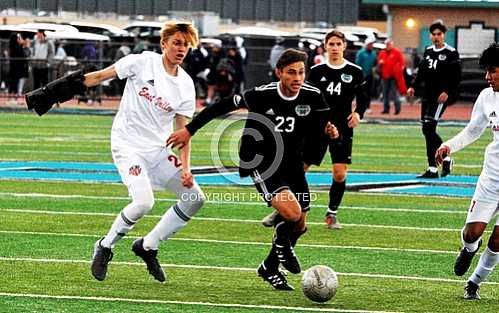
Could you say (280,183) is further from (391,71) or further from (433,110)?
(391,71)

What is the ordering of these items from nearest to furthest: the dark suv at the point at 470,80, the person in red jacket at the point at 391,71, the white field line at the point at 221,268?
the white field line at the point at 221,268
the person in red jacket at the point at 391,71
the dark suv at the point at 470,80

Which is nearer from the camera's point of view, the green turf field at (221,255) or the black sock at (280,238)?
the green turf field at (221,255)

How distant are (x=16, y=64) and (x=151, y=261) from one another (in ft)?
101

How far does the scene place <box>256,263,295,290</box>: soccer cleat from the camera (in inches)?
404

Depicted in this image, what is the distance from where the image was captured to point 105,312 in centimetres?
902

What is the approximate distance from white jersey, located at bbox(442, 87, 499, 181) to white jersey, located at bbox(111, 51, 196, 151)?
2.08 meters

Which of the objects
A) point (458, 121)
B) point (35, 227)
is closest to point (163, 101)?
point (35, 227)

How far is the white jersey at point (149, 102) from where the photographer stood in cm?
1044

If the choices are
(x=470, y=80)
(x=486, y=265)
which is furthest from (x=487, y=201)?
(x=470, y=80)

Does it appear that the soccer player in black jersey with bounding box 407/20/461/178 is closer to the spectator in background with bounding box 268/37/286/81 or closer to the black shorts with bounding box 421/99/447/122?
the black shorts with bounding box 421/99/447/122

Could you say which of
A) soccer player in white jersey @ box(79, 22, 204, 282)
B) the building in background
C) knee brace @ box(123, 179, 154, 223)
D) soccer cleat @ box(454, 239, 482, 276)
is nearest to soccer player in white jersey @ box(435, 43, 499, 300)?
soccer cleat @ box(454, 239, 482, 276)

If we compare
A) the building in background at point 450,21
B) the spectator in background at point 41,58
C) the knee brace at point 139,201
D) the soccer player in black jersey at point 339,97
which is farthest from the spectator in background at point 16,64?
the knee brace at point 139,201

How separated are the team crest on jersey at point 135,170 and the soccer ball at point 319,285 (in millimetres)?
1579

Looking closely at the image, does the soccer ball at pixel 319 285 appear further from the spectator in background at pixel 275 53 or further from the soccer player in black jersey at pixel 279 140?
the spectator in background at pixel 275 53
